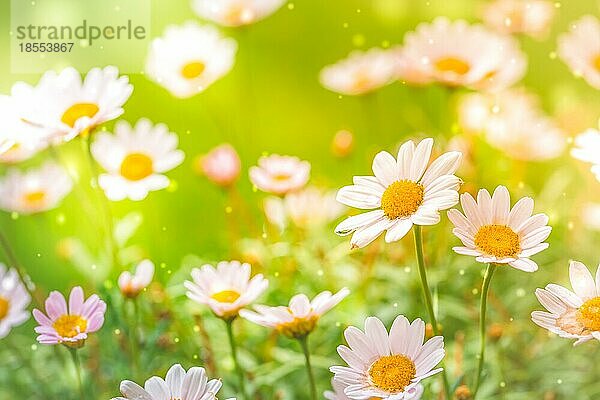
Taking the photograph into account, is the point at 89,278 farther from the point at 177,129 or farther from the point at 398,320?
the point at 398,320

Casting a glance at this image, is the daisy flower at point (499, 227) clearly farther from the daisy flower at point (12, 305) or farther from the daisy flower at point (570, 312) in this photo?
the daisy flower at point (12, 305)

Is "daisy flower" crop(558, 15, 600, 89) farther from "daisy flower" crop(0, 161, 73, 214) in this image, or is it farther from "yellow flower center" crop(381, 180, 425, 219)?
"daisy flower" crop(0, 161, 73, 214)

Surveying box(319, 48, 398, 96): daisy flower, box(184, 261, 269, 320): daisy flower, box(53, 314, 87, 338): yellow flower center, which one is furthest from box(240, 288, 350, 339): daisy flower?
box(319, 48, 398, 96): daisy flower

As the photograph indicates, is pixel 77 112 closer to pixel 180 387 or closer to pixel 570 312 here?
pixel 180 387

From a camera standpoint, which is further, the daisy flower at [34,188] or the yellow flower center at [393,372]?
the daisy flower at [34,188]

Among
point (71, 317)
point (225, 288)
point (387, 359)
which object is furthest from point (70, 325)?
point (387, 359)

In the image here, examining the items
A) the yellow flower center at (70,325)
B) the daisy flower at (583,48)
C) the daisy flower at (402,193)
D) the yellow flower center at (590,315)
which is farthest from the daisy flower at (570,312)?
the yellow flower center at (70,325)

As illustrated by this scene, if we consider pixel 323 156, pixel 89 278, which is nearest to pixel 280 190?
pixel 323 156
